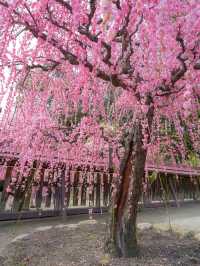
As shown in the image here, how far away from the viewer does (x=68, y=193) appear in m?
7.17

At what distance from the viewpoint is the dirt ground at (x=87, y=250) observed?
10.7 ft

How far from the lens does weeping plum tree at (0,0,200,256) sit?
2.57 metres

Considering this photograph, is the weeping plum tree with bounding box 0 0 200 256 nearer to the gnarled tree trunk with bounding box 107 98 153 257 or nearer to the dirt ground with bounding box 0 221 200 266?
the gnarled tree trunk with bounding box 107 98 153 257

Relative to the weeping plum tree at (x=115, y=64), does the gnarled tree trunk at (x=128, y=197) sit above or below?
below

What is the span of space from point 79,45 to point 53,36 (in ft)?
0.86

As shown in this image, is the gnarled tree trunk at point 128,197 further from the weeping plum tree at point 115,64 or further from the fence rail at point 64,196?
the fence rail at point 64,196

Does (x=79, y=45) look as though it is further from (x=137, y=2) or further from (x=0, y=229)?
(x=0, y=229)

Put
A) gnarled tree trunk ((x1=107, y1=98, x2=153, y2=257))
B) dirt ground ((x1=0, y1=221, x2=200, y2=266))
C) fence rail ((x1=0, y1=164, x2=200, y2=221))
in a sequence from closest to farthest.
Result: dirt ground ((x1=0, y1=221, x2=200, y2=266)) → gnarled tree trunk ((x1=107, y1=98, x2=153, y2=257)) → fence rail ((x1=0, y1=164, x2=200, y2=221))

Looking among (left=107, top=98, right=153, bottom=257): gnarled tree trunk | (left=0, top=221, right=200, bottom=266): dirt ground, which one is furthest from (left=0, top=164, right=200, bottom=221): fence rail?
(left=107, top=98, right=153, bottom=257): gnarled tree trunk

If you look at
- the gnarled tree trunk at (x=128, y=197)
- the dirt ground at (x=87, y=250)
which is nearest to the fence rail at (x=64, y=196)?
the dirt ground at (x=87, y=250)

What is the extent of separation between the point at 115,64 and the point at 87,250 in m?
2.32

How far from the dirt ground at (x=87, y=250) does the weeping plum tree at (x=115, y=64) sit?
0.91ft

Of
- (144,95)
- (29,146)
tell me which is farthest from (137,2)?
(29,146)

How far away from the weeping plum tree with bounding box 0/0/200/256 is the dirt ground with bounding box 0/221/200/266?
10.9 inches
